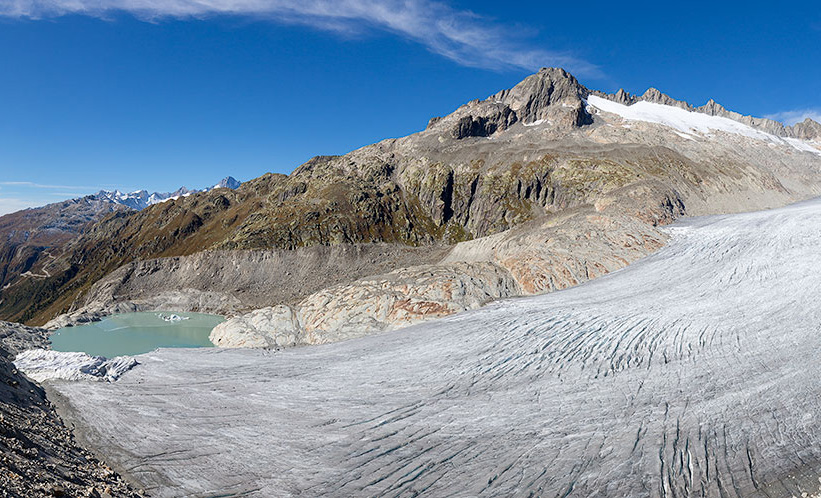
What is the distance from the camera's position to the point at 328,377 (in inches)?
704

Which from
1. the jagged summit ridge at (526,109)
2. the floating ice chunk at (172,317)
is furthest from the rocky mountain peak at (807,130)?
the floating ice chunk at (172,317)

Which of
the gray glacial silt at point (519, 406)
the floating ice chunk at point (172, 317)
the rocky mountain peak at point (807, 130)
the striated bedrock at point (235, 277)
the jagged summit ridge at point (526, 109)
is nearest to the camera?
the gray glacial silt at point (519, 406)

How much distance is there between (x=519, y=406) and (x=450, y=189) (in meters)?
104

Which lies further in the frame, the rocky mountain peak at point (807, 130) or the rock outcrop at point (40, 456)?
the rocky mountain peak at point (807, 130)

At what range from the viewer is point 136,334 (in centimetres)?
5950

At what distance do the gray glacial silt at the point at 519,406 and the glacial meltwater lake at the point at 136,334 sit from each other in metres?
32.6

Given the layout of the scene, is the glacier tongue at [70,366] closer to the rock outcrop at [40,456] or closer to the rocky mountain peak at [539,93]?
the rock outcrop at [40,456]

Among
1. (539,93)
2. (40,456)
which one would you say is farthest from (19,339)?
(539,93)

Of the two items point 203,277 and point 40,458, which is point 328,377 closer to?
point 40,458

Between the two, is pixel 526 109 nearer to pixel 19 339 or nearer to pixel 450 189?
pixel 450 189

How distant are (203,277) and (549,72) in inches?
6321

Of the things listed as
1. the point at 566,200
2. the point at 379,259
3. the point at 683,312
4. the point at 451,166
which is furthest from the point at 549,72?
the point at 683,312

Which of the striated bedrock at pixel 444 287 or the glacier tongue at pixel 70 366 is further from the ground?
the striated bedrock at pixel 444 287

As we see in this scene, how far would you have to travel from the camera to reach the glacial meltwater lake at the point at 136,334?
4984 cm
